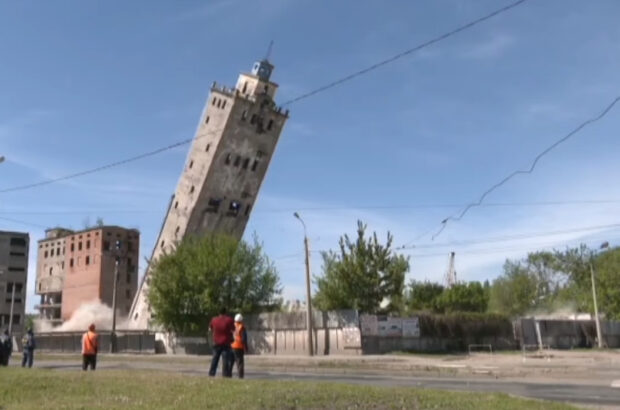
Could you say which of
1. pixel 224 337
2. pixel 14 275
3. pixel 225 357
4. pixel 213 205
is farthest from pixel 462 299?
pixel 14 275

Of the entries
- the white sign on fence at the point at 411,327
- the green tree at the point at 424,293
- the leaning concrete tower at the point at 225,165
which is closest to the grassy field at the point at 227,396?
the white sign on fence at the point at 411,327

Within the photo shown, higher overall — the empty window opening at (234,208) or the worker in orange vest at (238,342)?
the empty window opening at (234,208)

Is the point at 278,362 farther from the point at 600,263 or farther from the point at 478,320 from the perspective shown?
the point at 600,263

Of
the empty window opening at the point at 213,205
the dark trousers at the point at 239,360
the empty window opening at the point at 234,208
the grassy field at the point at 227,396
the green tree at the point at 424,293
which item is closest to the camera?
the grassy field at the point at 227,396

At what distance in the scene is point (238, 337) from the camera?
14820 mm

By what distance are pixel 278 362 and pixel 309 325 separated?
14.3 ft

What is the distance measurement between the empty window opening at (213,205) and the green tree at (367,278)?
70.1 ft

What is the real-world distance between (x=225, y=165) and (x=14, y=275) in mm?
72736

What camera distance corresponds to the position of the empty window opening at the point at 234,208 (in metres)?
61.3

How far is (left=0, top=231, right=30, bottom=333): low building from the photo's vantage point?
366 feet

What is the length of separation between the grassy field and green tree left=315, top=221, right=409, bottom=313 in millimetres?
27655

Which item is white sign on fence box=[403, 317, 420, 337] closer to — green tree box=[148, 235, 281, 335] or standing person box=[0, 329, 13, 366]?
green tree box=[148, 235, 281, 335]

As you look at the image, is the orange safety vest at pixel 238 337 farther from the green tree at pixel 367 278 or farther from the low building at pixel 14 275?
the low building at pixel 14 275

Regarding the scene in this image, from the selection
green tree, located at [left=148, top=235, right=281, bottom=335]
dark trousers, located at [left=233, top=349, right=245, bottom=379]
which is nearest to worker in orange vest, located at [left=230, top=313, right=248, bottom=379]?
dark trousers, located at [left=233, top=349, right=245, bottom=379]
